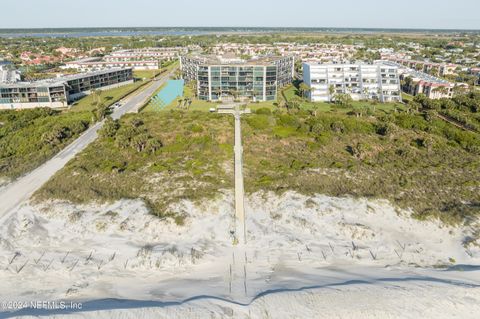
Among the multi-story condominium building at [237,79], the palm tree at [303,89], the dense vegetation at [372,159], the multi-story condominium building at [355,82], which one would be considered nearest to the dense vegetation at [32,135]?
the multi-story condominium building at [237,79]

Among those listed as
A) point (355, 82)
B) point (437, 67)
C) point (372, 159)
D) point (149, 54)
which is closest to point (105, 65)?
point (149, 54)

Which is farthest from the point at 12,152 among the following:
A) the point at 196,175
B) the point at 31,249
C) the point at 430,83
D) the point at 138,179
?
the point at 430,83

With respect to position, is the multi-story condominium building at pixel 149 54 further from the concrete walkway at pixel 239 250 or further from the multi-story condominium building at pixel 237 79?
the concrete walkway at pixel 239 250

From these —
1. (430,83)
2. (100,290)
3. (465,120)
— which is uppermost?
(430,83)

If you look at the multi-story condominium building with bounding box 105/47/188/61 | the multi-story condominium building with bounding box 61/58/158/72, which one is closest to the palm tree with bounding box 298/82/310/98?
the multi-story condominium building with bounding box 61/58/158/72

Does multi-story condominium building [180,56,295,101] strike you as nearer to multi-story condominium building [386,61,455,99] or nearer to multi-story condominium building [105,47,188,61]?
multi-story condominium building [386,61,455,99]

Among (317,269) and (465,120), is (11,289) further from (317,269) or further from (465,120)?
(465,120)
